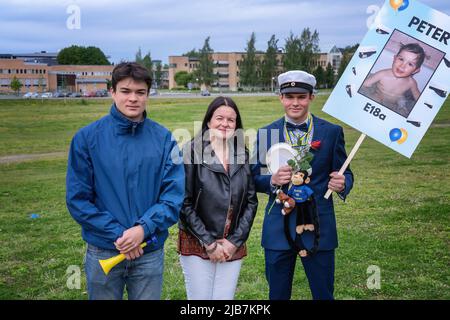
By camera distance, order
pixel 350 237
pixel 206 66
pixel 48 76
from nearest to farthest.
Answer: pixel 350 237, pixel 48 76, pixel 206 66

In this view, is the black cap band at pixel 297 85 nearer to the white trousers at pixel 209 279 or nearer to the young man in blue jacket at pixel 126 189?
the young man in blue jacket at pixel 126 189

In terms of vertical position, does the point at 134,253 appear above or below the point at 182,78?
below

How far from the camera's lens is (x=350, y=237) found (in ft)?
24.7

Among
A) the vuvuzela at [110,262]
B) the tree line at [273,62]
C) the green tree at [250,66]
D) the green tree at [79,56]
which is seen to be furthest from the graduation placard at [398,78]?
the green tree at [79,56]

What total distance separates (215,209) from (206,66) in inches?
2673

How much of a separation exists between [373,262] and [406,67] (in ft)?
11.5

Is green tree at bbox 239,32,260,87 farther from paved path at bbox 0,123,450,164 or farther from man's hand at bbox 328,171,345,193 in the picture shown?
man's hand at bbox 328,171,345,193

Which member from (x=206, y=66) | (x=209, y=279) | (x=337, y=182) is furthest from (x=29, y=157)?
(x=206, y=66)

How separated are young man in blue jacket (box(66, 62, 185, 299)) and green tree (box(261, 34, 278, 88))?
56.1 m

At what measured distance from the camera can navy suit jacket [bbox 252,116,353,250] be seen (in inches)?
144

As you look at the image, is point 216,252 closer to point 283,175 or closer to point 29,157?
point 283,175

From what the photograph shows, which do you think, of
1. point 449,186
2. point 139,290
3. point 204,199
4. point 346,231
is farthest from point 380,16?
point 449,186

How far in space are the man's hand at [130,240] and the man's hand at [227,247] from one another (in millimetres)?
667

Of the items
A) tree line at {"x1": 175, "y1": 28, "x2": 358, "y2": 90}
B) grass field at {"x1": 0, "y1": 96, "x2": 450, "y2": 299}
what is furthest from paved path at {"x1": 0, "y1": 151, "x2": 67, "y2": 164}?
tree line at {"x1": 175, "y1": 28, "x2": 358, "y2": 90}
